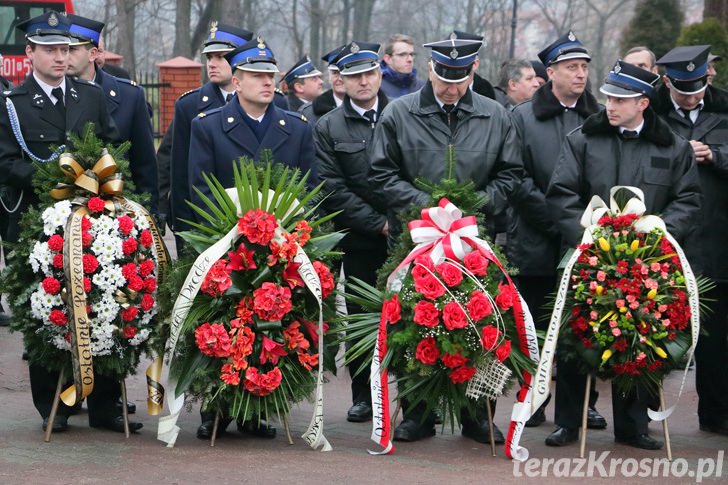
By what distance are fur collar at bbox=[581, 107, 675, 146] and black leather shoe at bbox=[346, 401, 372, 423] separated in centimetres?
216

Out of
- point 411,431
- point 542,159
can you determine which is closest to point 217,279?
point 411,431

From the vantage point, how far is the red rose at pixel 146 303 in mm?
6648

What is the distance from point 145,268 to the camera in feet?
21.8

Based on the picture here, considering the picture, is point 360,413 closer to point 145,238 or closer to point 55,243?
point 145,238

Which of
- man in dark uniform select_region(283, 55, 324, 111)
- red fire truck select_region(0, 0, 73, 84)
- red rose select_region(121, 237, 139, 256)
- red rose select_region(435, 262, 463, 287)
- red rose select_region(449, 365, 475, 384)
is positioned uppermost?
red fire truck select_region(0, 0, 73, 84)

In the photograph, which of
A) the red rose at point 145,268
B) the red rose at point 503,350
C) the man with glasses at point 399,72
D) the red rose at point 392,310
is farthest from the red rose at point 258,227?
the man with glasses at point 399,72

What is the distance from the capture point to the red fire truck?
68.2ft

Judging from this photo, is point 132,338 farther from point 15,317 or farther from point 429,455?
point 429,455

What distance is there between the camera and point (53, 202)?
264 inches

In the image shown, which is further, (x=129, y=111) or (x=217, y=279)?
(x=129, y=111)

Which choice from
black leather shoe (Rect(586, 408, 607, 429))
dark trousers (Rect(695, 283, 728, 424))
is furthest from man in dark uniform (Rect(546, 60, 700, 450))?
dark trousers (Rect(695, 283, 728, 424))

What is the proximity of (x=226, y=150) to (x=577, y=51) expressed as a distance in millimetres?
2458

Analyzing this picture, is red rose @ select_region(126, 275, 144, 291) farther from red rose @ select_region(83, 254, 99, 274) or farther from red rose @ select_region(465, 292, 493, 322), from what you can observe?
red rose @ select_region(465, 292, 493, 322)

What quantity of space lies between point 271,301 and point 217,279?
1.02ft
